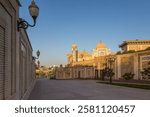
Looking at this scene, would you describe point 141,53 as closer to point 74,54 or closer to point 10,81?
point 10,81

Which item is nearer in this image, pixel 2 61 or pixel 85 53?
pixel 2 61

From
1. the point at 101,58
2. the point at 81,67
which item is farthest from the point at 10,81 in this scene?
the point at 81,67

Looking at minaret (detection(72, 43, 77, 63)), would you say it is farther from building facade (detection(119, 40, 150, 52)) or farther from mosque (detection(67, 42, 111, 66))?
building facade (detection(119, 40, 150, 52))

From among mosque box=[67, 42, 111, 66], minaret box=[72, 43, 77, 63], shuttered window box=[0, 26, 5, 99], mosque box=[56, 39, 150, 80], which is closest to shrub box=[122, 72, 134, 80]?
mosque box=[56, 39, 150, 80]

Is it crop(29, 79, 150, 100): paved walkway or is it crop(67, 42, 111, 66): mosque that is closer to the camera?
crop(29, 79, 150, 100): paved walkway

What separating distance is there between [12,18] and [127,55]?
39.5 metres

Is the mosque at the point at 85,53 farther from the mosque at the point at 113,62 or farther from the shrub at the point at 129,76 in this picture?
the shrub at the point at 129,76

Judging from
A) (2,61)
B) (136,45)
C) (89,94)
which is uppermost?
(136,45)

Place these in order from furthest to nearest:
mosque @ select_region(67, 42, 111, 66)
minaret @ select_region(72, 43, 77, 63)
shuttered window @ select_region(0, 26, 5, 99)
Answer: minaret @ select_region(72, 43, 77, 63) → mosque @ select_region(67, 42, 111, 66) → shuttered window @ select_region(0, 26, 5, 99)

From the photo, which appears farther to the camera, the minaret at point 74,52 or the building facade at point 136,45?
the minaret at point 74,52

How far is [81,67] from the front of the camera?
63.9 metres

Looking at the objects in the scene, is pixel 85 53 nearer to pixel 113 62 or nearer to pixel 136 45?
pixel 136 45

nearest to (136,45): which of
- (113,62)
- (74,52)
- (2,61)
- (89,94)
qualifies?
(113,62)

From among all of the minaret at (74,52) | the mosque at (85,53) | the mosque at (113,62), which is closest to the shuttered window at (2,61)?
the mosque at (113,62)
